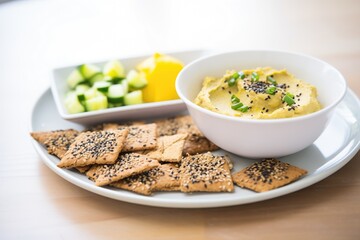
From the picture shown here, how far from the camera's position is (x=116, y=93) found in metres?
3.56

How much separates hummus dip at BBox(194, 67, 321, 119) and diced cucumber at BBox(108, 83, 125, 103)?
77cm

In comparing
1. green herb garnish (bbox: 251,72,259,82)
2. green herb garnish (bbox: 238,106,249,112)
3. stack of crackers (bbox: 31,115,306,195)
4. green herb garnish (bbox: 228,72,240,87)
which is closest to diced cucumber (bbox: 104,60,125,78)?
stack of crackers (bbox: 31,115,306,195)

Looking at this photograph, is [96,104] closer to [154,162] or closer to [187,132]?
[187,132]

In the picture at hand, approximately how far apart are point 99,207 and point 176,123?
3.06 ft

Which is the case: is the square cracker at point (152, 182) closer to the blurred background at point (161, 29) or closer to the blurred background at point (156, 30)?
the blurred background at point (156, 30)

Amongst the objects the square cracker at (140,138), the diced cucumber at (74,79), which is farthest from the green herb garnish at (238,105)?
the diced cucumber at (74,79)

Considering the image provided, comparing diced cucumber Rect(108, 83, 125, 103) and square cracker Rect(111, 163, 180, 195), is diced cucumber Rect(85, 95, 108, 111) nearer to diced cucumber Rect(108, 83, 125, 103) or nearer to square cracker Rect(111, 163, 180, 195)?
diced cucumber Rect(108, 83, 125, 103)

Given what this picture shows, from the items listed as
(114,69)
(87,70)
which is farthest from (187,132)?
(87,70)

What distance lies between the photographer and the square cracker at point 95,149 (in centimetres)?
266

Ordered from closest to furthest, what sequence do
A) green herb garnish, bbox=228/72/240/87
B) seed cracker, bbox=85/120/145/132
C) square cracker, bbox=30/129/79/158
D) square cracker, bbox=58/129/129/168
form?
1. square cracker, bbox=58/129/129/168
2. square cracker, bbox=30/129/79/158
3. green herb garnish, bbox=228/72/240/87
4. seed cracker, bbox=85/120/145/132

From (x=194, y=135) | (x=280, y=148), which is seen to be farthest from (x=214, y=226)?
(x=194, y=135)

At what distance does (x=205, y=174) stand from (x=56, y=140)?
3.42 feet

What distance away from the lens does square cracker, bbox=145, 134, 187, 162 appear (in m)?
2.75

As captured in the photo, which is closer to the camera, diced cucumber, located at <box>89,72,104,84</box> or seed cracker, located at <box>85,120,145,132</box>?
seed cracker, located at <box>85,120,145,132</box>
